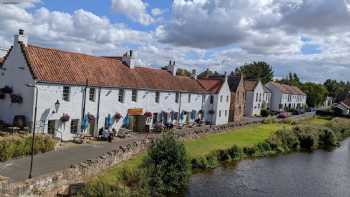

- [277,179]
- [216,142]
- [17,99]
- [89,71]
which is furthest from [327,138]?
[17,99]

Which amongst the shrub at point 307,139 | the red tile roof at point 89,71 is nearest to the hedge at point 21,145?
the red tile roof at point 89,71

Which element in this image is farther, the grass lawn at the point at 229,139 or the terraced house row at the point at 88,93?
the grass lawn at the point at 229,139

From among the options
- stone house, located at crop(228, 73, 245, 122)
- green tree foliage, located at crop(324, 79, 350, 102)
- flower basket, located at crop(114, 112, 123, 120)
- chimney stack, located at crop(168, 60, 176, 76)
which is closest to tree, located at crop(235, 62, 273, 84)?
green tree foliage, located at crop(324, 79, 350, 102)

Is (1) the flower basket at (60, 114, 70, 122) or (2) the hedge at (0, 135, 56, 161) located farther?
(1) the flower basket at (60, 114, 70, 122)

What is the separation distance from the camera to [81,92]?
3853cm

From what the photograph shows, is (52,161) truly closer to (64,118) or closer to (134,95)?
(64,118)

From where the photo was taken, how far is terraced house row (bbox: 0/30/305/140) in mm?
34656

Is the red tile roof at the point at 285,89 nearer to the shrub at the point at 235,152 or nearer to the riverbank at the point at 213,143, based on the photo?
the riverbank at the point at 213,143

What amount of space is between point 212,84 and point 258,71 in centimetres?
9093

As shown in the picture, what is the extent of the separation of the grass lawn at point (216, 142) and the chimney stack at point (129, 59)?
38.6ft

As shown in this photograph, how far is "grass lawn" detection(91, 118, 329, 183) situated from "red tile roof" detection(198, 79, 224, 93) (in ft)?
24.4

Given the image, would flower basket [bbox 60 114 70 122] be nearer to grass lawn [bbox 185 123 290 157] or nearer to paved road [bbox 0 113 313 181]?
paved road [bbox 0 113 313 181]

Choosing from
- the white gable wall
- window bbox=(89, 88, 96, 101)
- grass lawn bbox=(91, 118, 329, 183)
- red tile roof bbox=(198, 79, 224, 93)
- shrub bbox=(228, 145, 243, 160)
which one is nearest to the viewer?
grass lawn bbox=(91, 118, 329, 183)

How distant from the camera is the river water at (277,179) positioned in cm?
3114
